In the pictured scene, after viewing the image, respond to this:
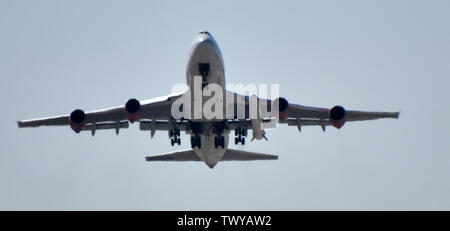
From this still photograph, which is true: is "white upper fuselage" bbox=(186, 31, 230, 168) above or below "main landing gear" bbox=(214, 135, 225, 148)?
above

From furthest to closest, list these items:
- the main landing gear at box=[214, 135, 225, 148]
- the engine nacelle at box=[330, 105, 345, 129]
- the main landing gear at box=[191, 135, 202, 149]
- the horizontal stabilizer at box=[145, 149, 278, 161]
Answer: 1. the horizontal stabilizer at box=[145, 149, 278, 161]
2. the main landing gear at box=[191, 135, 202, 149]
3. the main landing gear at box=[214, 135, 225, 148]
4. the engine nacelle at box=[330, 105, 345, 129]

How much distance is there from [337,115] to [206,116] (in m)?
7.03

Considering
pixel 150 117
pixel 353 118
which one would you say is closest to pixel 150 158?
pixel 150 117

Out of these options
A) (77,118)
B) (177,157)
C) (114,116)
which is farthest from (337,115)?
(77,118)

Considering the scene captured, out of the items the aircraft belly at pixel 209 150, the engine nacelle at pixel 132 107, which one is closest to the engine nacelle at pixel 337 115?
the aircraft belly at pixel 209 150

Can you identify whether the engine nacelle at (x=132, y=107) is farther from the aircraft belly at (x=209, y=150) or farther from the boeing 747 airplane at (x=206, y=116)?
the aircraft belly at (x=209, y=150)

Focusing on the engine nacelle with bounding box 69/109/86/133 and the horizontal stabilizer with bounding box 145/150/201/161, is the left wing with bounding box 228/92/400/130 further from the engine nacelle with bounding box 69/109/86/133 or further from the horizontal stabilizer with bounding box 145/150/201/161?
the engine nacelle with bounding box 69/109/86/133

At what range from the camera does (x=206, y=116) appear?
34.4 meters

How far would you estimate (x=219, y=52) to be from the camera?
3275cm

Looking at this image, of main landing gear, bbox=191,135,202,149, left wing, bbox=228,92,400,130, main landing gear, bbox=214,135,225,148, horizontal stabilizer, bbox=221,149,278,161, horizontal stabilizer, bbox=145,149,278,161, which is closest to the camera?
left wing, bbox=228,92,400,130

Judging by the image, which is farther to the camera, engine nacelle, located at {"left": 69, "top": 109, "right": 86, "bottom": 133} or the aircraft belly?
the aircraft belly

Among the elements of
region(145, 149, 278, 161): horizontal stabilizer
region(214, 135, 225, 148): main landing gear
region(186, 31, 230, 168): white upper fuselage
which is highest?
region(186, 31, 230, 168): white upper fuselage

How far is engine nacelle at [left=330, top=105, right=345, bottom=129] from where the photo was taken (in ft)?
117

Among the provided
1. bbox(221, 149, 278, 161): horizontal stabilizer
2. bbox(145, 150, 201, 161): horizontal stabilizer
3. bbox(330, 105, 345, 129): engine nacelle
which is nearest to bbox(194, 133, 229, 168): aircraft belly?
bbox(145, 150, 201, 161): horizontal stabilizer
